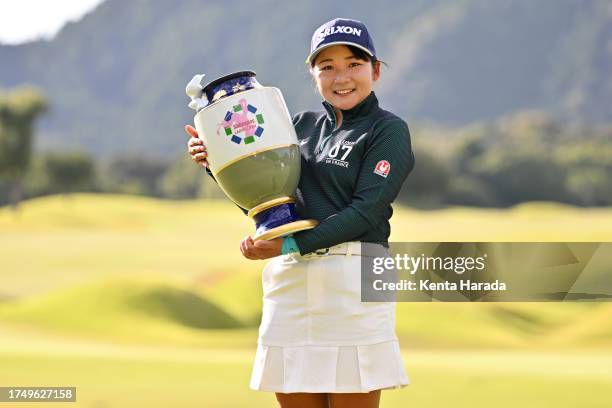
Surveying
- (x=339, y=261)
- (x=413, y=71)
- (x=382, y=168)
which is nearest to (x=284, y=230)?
(x=339, y=261)

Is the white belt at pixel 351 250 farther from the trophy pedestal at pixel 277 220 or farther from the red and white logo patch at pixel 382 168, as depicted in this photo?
the red and white logo patch at pixel 382 168

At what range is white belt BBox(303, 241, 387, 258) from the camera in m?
2.97

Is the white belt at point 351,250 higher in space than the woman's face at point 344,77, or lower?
lower

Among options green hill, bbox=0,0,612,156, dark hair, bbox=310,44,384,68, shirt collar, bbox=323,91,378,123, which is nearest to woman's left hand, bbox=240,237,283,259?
shirt collar, bbox=323,91,378,123

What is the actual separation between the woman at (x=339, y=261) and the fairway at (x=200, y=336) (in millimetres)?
1625

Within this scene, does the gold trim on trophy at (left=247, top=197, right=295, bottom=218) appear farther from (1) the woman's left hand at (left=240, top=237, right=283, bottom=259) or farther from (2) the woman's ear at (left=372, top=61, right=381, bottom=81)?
(2) the woman's ear at (left=372, top=61, right=381, bottom=81)

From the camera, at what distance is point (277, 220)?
9.55 feet

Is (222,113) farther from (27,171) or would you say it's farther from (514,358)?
(27,171)

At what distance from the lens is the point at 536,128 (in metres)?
90.2

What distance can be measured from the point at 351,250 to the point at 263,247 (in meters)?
0.28

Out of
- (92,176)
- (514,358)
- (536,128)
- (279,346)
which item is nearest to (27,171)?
(92,176)

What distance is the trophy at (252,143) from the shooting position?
2.93 m

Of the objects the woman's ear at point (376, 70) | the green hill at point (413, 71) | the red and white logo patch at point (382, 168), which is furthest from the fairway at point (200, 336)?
the green hill at point (413, 71)

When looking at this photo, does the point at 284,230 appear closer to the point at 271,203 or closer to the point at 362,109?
the point at 271,203
